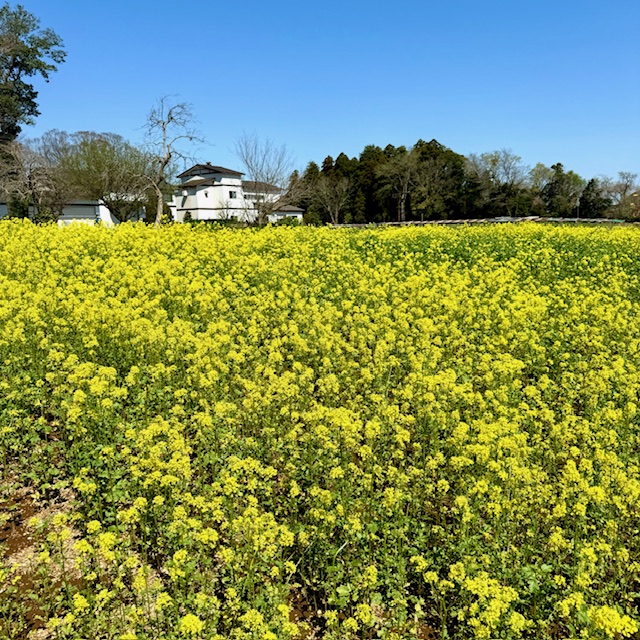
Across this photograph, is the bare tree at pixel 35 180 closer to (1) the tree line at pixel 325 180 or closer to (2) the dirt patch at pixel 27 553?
(1) the tree line at pixel 325 180

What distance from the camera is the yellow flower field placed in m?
3.47

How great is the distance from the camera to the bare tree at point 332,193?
221ft

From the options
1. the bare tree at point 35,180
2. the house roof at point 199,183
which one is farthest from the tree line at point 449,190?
the bare tree at point 35,180

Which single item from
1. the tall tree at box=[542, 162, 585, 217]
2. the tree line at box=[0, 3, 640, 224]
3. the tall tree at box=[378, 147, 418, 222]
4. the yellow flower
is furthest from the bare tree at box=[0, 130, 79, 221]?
the tall tree at box=[542, 162, 585, 217]

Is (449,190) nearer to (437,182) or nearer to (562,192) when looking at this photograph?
(437,182)

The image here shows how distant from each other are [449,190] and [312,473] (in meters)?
65.4

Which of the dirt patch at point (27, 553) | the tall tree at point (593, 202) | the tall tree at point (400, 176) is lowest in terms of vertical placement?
the dirt patch at point (27, 553)

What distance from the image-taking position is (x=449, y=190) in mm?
65312

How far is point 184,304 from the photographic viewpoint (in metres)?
8.77

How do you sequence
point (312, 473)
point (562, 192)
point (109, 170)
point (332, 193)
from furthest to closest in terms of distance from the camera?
1. point (332, 193)
2. point (562, 192)
3. point (109, 170)
4. point (312, 473)

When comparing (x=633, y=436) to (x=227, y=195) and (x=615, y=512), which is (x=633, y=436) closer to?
(x=615, y=512)

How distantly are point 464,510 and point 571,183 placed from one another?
6977cm

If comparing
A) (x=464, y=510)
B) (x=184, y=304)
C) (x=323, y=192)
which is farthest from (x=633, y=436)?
(x=323, y=192)

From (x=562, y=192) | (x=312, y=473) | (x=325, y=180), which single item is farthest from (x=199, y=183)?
(x=312, y=473)
